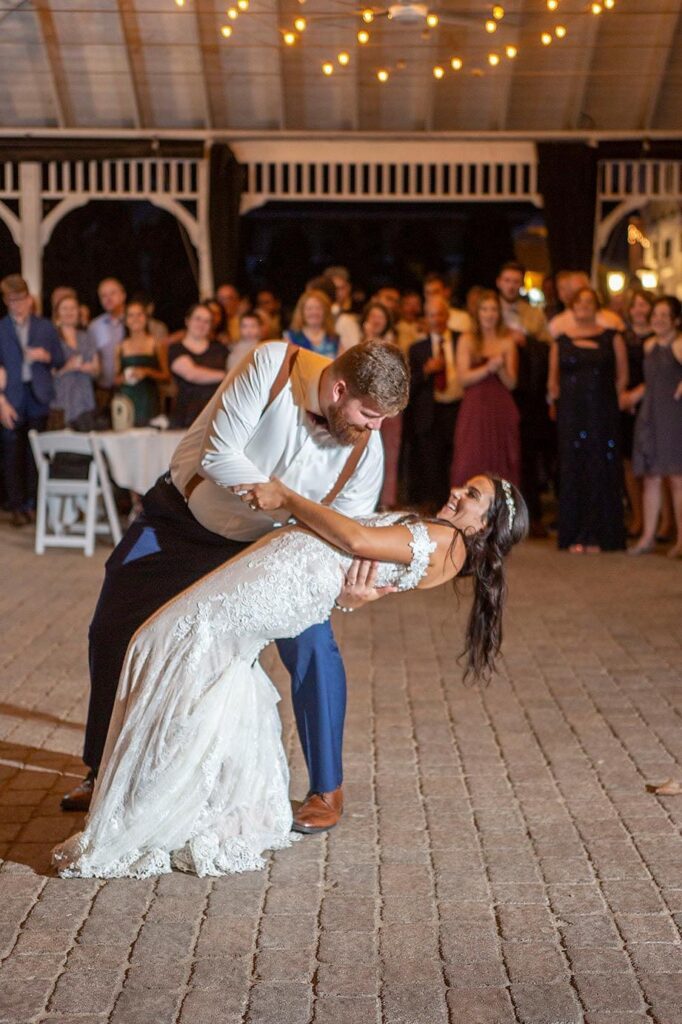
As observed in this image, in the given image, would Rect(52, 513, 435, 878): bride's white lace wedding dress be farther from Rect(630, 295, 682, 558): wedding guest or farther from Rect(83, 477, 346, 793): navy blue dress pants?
Rect(630, 295, 682, 558): wedding guest

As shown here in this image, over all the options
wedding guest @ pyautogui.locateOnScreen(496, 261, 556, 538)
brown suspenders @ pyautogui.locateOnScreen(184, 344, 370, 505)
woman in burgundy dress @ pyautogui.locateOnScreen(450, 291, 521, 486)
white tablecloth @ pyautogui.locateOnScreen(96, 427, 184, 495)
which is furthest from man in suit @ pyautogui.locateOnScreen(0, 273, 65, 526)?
brown suspenders @ pyautogui.locateOnScreen(184, 344, 370, 505)

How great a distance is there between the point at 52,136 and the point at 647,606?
9.78 metres

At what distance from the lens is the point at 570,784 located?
5312 millimetres

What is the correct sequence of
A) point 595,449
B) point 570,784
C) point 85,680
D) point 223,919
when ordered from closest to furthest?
point 223,919 < point 570,784 < point 85,680 < point 595,449

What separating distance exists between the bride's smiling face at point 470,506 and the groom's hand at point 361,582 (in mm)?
279

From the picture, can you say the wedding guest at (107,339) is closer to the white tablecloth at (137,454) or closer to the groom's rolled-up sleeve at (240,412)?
the white tablecloth at (137,454)

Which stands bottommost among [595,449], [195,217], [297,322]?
[595,449]

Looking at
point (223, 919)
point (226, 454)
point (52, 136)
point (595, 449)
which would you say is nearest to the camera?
point (223, 919)

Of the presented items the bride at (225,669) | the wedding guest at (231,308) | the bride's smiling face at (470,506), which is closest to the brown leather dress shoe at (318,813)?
the bride at (225,669)

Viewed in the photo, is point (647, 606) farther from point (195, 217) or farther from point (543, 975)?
point (195, 217)

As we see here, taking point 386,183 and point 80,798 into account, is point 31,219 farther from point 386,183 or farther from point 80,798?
point 80,798

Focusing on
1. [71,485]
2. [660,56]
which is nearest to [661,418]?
[71,485]

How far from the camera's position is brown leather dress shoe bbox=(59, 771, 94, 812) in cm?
500

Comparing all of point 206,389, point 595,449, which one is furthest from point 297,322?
point 595,449
